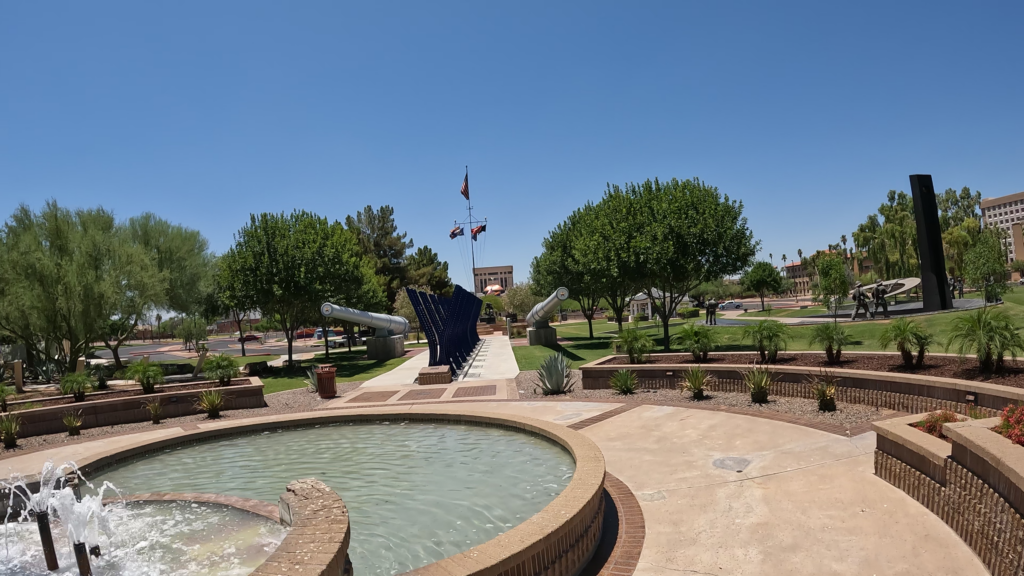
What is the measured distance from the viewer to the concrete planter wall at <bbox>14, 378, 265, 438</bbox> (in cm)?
1312

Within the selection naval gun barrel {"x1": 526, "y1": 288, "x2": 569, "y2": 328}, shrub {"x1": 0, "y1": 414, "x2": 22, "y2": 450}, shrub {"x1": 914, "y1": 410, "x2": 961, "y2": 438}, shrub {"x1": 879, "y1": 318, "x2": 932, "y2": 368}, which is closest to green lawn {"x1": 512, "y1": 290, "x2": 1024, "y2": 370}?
naval gun barrel {"x1": 526, "y1": 288, "x2": 569, "y2": 328}

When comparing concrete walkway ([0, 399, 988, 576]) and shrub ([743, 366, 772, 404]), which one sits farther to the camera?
shrub ([743, 366, 772, 404])

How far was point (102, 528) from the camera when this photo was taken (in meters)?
6.17

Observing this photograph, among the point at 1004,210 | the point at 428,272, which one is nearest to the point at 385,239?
the point at 428,272

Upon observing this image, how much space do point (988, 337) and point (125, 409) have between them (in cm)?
1732

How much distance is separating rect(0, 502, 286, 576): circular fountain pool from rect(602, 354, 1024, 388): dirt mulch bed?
32.3ft

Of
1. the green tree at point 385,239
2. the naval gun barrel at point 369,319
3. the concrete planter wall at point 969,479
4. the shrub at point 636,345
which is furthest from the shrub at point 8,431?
the green tree at point 385,239

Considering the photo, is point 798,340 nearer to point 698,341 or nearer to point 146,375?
point 698,341

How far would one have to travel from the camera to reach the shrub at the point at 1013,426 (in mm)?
4734

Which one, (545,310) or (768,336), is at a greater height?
(545,310)

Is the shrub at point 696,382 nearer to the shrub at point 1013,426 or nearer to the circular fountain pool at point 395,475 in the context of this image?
the circular fountain pool at point 395,475

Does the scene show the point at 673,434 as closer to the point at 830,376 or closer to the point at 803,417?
the point at 803,417

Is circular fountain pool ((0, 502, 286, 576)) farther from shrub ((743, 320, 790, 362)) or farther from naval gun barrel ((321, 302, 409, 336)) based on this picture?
naval gun barrel ((321, 302, 409, 336))

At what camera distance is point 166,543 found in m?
5.69
